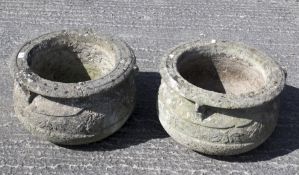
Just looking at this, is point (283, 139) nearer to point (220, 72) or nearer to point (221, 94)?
point (220, 72)

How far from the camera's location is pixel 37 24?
4.47 m

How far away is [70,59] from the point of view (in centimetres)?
342

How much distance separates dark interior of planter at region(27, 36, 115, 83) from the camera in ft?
10.5

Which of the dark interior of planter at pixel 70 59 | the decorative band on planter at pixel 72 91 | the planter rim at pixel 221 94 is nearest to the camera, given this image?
the planter rim at pixel 221 94

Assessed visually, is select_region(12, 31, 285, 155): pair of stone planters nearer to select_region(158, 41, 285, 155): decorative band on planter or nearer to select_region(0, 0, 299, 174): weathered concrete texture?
select_region(158, 41, 285, 155): decorative band on planter

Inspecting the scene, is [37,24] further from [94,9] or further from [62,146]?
[62,146]

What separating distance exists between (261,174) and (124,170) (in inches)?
36.9

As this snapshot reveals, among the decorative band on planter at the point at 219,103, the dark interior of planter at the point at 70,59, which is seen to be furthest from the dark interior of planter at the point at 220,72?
the dark interior of planter at the point at 70,59

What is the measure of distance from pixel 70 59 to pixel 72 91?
2.37ft

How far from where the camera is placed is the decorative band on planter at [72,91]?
280 centimetres

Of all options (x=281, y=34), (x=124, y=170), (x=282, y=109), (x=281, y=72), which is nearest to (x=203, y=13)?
(x=281, y=34)

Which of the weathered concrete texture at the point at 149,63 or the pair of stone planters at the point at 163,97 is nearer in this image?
the pair of stone planters at the point at 163,97

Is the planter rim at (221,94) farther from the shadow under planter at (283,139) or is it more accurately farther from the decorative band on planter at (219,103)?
the shadow under planter at (283,139)

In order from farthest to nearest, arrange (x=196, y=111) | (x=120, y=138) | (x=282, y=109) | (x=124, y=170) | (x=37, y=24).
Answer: (x=37, y=24)
(x=282, y=109)
(x=120, y=138)
(x=124, y=170)
(x=196, y=111)
